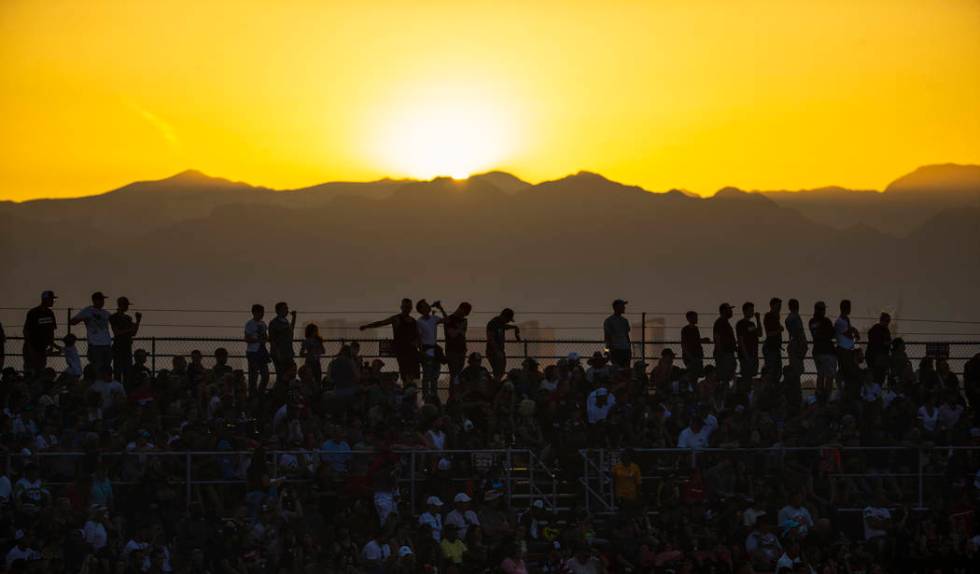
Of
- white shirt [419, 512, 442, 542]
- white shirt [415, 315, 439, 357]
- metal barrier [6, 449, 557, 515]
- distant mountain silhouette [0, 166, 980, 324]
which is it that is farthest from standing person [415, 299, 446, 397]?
distant mountain silhouette [0, 166, 980, 324]

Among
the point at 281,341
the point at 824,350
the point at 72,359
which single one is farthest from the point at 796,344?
the point at 72,359

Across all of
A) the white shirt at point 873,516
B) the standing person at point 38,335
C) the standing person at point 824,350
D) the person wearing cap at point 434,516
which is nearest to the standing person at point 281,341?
the standing person at point 38,335

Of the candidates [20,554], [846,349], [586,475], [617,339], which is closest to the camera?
[20,554]

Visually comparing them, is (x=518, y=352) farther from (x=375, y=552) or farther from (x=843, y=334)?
(x=375, y=552)

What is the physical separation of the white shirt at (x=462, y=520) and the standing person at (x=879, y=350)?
861 centimetres

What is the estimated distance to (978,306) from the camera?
9994cm

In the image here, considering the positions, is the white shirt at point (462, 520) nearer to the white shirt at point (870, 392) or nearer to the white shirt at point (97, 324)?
the white shirt at point (97, 324)

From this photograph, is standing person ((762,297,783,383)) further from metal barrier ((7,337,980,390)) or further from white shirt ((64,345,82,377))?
white shirt ((64,345,82,377))

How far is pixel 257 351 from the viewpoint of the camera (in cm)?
2700

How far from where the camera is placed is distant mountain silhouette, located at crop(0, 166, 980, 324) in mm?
114000

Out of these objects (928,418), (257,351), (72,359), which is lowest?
(928,418)

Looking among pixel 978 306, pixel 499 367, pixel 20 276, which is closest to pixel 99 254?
pixel 20 276

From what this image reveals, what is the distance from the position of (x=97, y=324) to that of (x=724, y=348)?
952cm

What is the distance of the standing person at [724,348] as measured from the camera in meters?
28.3
